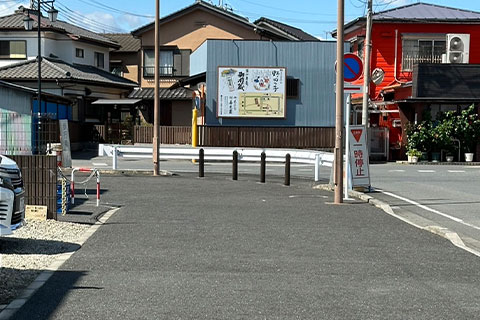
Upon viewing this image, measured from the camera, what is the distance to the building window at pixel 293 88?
34.3m

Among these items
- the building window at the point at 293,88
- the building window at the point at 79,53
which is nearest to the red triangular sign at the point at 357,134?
the building window at the point at 293,88

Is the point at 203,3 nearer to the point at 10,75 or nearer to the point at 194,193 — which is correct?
the point at 10,75

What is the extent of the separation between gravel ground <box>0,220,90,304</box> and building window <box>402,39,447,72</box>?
2787 cm

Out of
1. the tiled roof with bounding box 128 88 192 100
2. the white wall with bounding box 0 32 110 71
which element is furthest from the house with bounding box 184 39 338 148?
the white wall with bounding box 0 32 110 71

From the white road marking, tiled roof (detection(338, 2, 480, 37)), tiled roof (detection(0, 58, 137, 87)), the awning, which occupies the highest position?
tiled roof (detection(338, 2, 480, 37))

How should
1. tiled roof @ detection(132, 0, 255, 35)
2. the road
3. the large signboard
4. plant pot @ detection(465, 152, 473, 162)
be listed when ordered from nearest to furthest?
the road
plant pot @ detection(465, 152, 473, 162)
the large signboard
tiled roof @ detection(132, 0, 255, 35)

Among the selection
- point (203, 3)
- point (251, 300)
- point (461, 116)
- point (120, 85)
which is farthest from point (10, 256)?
point (203, 3)

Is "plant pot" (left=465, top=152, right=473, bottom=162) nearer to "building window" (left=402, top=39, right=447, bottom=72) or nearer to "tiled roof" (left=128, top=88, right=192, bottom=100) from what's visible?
"building window" (left=402, top=39, right=447, bottom=72)

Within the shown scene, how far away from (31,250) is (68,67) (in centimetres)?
3368

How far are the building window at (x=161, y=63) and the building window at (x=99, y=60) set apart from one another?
2878 millimetres

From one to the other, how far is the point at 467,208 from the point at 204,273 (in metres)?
8.50

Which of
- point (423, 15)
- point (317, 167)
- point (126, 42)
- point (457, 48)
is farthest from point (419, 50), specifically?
point (126, 42)

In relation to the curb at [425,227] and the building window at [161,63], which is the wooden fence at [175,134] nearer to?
the building window at [161,63]

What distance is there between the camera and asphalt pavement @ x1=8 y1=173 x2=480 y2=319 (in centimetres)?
591
